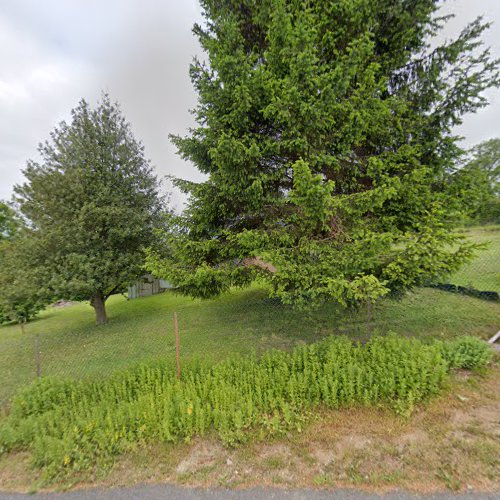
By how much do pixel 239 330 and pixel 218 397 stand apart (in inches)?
125

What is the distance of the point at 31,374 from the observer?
5.21 m

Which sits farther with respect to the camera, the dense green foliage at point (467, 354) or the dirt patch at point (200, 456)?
the dense green foliage at point (467, 354)

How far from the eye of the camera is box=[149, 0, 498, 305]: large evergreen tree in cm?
379

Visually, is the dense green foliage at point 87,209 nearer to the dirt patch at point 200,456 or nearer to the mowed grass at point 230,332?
the mowed grass at point 230,332

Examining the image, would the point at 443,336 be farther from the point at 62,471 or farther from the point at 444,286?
the point at 62,471

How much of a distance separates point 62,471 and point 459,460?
396 cm

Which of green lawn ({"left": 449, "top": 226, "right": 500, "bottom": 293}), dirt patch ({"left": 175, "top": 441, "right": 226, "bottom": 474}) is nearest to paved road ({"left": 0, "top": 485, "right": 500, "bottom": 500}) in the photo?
dirt patch ({"left": 175, "top": 441, "right": 226, "bottom": 474})

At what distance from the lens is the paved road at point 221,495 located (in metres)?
1.92

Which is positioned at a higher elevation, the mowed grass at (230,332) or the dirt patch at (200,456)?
the mowed grass at (230,332)

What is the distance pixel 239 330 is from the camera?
251 inches

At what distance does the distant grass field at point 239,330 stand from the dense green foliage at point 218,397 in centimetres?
87

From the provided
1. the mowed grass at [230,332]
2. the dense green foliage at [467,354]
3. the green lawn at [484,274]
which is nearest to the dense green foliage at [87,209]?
the mowed grass at [230,332]

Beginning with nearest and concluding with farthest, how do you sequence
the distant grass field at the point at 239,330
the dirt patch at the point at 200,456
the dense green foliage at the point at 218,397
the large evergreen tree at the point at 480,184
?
the dirt patch at the point at 200,456 < the dense green foliage at the point at 218,397 < the large evergreen tree at the point at 480,184 < the distant grass field at the point at 239,330

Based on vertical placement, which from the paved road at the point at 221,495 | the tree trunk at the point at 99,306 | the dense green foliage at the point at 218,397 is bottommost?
the paved road at the point at 221,495
